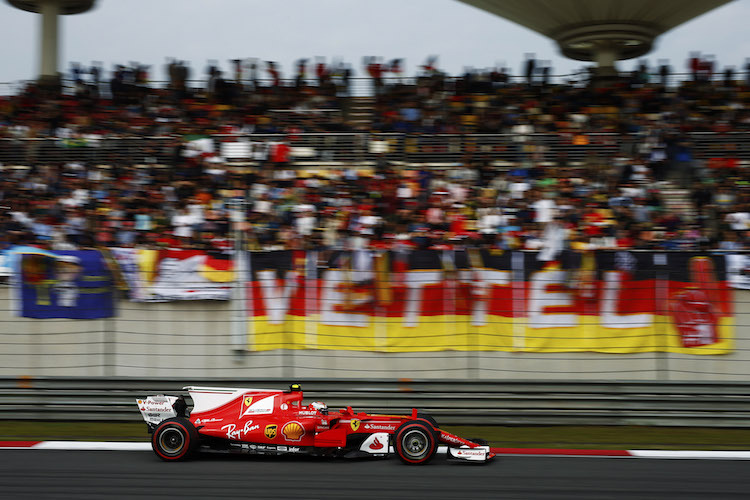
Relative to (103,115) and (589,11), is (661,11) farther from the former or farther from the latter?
(103,115)

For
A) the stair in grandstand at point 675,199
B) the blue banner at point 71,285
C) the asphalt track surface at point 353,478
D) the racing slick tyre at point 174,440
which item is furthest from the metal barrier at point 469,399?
the stair in grandstand at point 675,199

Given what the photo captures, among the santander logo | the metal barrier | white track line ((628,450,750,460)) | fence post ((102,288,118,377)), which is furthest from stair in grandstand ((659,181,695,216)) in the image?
fence post ((102,288,118,377))

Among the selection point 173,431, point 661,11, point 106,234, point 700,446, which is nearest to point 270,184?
point 106,234

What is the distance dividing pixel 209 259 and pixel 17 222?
432 cm

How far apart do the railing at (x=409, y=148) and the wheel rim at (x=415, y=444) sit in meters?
6.63

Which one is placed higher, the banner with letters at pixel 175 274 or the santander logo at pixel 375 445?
the banner with letters at pixel 175 274

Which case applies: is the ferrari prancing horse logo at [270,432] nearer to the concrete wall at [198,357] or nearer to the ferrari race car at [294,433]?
the ferrari race car at [294,433]

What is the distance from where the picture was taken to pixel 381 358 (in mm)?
8562

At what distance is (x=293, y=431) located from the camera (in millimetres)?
6738

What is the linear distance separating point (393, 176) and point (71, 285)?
16.9 ft

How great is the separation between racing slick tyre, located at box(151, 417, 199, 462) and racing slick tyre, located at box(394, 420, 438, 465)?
162cm

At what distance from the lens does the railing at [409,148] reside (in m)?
12.6

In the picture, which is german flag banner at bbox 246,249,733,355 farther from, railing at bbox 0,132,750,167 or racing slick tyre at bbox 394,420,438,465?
railing at bbox 0,132,750,167

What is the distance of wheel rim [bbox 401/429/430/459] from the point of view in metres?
6.60
